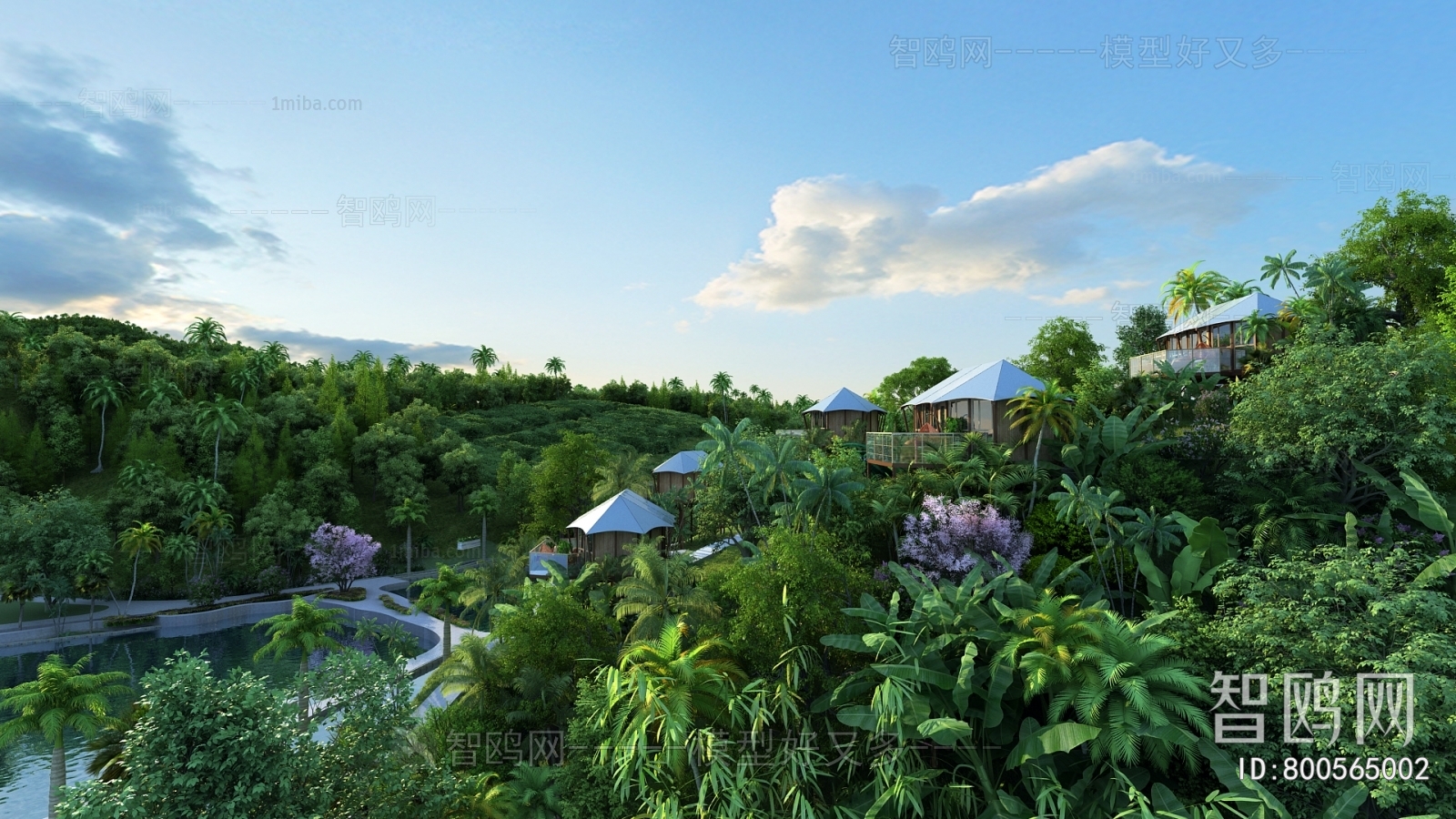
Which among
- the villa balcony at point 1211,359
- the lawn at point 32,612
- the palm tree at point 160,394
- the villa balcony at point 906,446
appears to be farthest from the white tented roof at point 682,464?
the palm tree at point 160,394

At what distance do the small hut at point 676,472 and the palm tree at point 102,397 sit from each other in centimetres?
4821

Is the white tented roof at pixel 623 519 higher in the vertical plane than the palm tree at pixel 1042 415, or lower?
lower

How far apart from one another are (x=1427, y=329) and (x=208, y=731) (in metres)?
44.6

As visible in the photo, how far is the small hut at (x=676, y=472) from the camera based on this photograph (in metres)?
43.0

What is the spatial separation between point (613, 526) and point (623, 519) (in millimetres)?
626

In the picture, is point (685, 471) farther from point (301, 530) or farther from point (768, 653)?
point (301, 530)

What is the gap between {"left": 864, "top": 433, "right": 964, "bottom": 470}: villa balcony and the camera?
85.3 ft

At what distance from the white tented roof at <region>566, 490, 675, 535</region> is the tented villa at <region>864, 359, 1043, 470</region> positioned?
11304 mm

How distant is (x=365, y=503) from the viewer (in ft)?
210

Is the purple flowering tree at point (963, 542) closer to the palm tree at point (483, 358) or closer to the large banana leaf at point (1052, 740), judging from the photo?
the large banana leaf at point (1052, 740)

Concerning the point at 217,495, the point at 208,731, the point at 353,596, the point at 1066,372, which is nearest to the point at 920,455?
the point at 1066,372

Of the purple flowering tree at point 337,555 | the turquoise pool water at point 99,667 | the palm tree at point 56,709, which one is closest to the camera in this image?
the palm tree at point 56,709

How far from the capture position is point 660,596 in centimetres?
2269

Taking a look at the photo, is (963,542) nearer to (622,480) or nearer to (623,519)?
(623,519)
